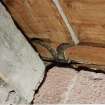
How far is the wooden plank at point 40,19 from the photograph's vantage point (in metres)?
1.61

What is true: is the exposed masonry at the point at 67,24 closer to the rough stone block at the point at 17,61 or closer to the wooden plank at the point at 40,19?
the wooden plank at the point at 40,19

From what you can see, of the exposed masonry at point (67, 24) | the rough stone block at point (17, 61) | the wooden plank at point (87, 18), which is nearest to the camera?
the wooden plank at point (87, 18)

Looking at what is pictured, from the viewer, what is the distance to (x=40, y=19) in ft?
5.60

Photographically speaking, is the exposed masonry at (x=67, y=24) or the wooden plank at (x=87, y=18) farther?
the exposed masonry at (x=67, y=24)

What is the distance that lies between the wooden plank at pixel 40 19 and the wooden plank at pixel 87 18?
77 millimetres

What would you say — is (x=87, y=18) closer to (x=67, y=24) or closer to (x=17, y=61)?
(x=67, y=24)

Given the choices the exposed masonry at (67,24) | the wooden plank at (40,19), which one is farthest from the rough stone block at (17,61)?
the exposed masonry at (67,24)

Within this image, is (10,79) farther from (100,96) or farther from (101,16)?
(101,16)

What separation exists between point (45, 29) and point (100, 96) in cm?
51

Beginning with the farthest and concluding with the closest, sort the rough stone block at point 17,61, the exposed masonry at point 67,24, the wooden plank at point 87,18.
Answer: the rough stone block at point 17,61
the exposed masonry at point 67,24
the wooden plank at point 87,18

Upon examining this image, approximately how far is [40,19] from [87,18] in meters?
0.29

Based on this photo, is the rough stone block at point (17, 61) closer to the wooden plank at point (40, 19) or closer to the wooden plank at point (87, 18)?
the wooden plank at point (40, 19)

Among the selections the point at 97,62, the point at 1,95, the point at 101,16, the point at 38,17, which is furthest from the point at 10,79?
the point at 101,16

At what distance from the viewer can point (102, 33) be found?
1595 millimetres
